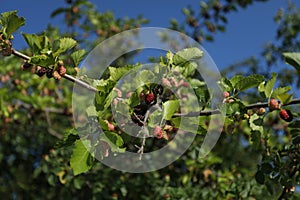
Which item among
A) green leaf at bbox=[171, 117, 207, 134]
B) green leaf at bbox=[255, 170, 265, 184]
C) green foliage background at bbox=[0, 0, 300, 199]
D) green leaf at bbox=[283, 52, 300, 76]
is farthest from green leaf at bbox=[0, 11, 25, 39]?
green leaf at bbox=[255, 170, 265, 184]

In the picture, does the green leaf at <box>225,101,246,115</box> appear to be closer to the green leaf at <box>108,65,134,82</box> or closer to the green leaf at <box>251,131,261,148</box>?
the green leaf at <box>251,131,261,148</box>

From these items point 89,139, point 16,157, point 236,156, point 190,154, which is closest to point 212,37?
point 190,154

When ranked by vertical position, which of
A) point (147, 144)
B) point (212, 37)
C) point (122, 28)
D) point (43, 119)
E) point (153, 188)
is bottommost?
point (153, 188)

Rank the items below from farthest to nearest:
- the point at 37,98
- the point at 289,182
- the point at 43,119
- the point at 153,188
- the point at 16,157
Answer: the point at 16,157, the point at 43,119, the point at 37,98, the point at 153,188, the point at 289,182

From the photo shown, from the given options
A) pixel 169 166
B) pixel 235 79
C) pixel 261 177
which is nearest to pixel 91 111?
pixel 235 79

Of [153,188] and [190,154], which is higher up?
[190,154]

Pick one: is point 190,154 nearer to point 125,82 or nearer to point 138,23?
point 125,82

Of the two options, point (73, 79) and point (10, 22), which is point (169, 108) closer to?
point (73, 79)
